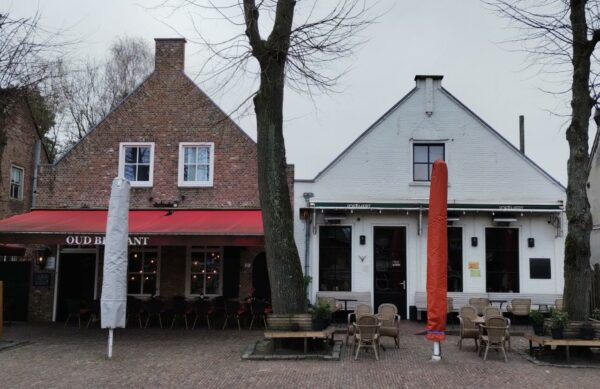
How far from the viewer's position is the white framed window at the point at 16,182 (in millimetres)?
21297

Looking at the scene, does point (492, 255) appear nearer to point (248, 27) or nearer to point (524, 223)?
point (524, 223)

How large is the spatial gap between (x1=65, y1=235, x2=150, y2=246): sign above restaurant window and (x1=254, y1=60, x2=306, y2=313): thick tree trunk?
3.63 m

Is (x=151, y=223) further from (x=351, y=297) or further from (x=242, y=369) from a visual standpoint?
(x=242, y=369)

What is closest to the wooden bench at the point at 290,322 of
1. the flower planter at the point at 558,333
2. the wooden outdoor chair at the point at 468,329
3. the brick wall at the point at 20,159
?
the wooden outdoor chair at the point at 468,329

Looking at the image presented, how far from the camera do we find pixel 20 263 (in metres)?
15.8

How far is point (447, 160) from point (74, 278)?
Answer: 11.1 metres

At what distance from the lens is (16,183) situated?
21688 millimetres

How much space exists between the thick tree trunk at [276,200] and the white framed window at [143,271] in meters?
6.46

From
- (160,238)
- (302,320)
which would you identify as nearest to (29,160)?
(160,238)

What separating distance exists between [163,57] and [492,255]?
436 inches

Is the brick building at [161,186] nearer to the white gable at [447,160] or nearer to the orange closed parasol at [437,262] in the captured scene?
the white gable at [447,160]

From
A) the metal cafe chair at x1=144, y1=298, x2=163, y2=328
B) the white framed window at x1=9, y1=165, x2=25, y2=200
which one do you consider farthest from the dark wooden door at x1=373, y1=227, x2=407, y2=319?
the white framed window at x1=9, y1=165, x2=25, y2=200

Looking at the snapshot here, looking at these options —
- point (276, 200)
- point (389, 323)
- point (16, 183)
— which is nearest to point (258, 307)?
point (389, 323)

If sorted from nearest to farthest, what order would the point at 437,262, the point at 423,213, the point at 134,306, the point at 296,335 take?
the point at 437,262
the point at 296,335
the point at 134,306
the point at 423,213
